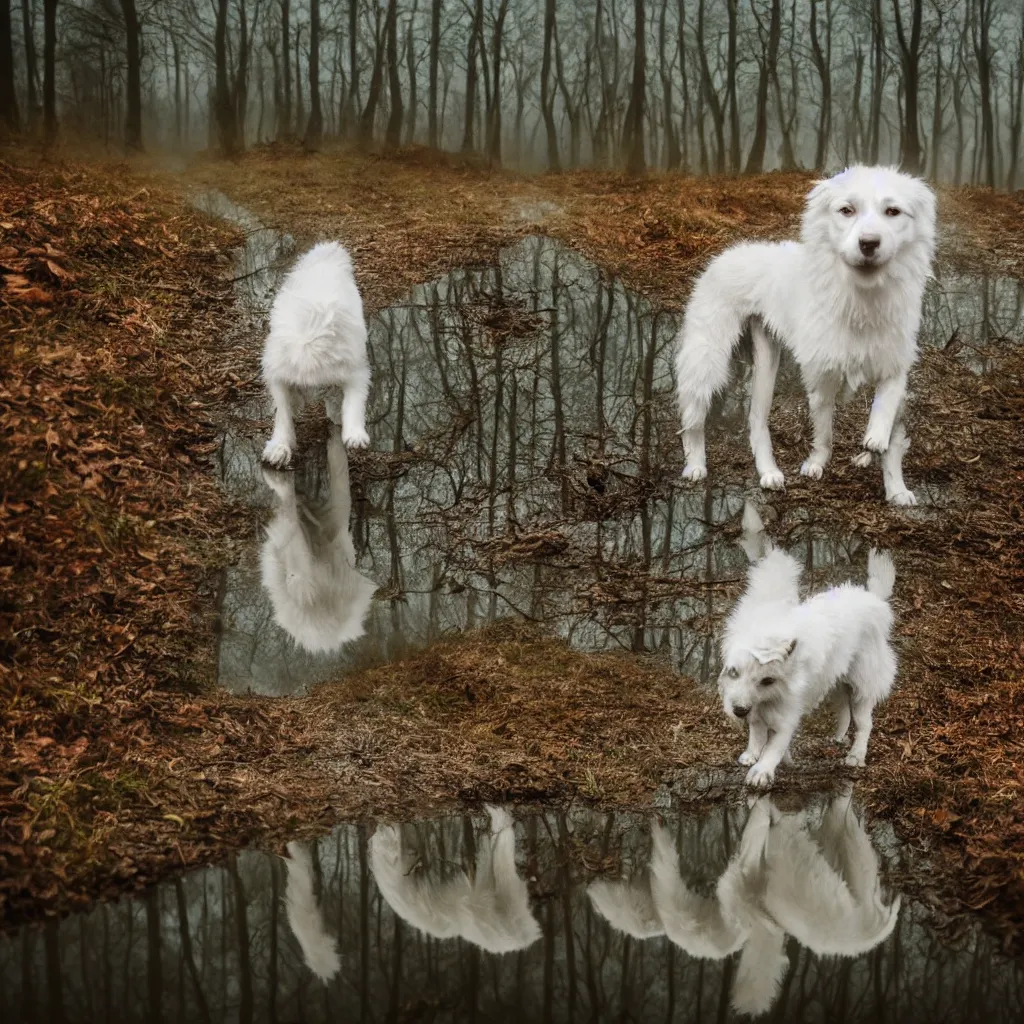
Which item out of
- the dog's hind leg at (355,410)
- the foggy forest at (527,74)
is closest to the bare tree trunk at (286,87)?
the foggy forest at (527,74)

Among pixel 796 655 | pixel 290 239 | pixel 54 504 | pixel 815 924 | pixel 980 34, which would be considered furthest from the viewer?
pixel 980 34

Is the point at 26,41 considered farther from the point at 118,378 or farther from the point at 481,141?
the point at 118,378

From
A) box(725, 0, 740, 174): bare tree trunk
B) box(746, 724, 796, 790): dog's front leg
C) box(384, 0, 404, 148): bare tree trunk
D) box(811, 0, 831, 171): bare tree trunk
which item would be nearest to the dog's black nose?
box(746, 724, 796, 790): dog's front leg

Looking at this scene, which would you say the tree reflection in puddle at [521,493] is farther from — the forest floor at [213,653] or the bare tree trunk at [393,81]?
the bare tree trunk at [393,81]

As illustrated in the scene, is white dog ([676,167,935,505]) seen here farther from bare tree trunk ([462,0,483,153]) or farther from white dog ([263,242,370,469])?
bare tree trunk ([462,0,483,153])

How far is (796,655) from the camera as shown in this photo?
5.11m

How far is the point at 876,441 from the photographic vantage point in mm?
6602

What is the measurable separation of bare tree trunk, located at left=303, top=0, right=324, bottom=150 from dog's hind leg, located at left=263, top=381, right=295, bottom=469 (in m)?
4.21

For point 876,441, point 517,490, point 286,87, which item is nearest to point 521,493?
point 517,490

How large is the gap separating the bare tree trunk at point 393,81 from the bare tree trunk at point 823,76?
2.92 metres

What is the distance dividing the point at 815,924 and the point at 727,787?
86 centimetres

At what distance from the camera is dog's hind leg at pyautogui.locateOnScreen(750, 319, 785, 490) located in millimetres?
6957

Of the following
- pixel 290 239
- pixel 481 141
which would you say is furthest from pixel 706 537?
pixel 481 141

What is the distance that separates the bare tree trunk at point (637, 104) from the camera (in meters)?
10.6
